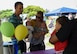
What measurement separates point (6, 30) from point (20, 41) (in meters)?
0.28

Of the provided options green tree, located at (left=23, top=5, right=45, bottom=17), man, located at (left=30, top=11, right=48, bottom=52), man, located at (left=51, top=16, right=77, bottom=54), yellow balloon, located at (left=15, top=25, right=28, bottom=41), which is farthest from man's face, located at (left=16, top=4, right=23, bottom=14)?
green tree, located at (left=23, top=5, right=45, bottom=17)

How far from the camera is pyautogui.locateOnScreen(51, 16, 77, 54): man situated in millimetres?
2328

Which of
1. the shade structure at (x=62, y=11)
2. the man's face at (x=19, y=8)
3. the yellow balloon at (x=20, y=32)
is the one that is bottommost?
the shade structure at (x=62, y=11)

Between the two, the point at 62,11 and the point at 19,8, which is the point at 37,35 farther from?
the point at 62,11

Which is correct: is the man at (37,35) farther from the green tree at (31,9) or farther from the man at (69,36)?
the green tree at (31,9)

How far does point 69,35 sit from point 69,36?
2cm

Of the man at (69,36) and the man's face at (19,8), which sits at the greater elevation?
the man's face at (19,8)

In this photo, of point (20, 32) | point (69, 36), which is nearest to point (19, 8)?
point (20, 32)

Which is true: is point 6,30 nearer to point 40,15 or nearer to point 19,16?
point 19,16

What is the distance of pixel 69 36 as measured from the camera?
2371 mm

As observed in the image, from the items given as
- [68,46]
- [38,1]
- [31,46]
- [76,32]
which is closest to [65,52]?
[68,46]

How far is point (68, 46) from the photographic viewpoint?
242cm

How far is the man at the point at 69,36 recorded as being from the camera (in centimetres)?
233

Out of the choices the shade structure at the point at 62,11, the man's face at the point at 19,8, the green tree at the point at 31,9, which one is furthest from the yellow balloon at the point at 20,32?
the shade structure at the point at 62,11
